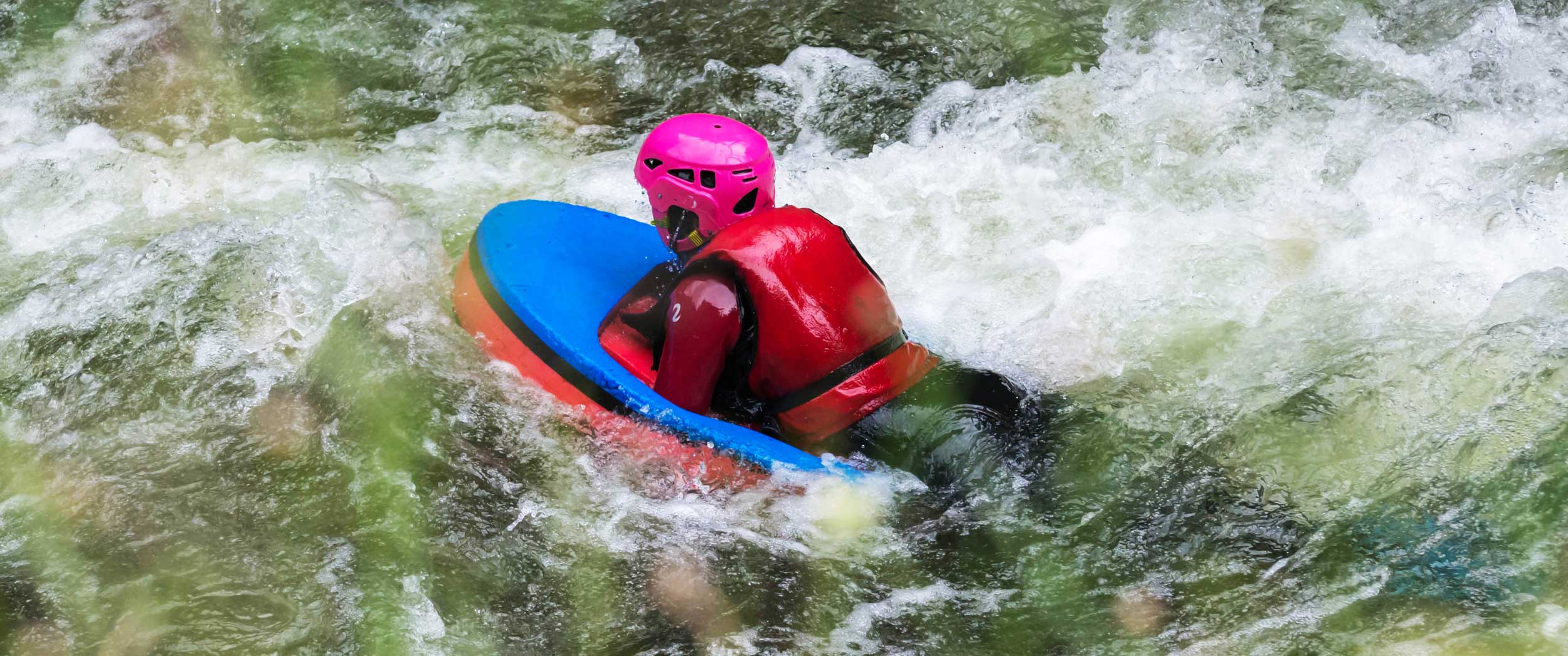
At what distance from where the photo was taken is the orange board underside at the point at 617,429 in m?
3.67

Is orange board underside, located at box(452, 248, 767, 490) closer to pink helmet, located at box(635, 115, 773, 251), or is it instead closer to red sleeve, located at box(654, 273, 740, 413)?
red sleeve, located at box(654, 273, 740, 413)

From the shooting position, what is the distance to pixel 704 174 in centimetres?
374

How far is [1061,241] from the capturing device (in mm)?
5129

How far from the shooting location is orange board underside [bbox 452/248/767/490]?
3.67 m

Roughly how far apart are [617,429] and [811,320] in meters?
0.64

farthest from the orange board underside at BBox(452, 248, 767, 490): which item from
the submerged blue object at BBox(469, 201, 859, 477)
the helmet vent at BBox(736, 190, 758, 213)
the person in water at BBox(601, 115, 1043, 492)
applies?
the helmet vent at BBox(736, 190, 758, 213)

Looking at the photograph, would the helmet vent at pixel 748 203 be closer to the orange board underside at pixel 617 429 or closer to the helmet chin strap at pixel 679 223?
the helmet chin strap at pixel 679 223

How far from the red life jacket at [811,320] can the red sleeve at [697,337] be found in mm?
54

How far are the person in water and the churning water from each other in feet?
0.56

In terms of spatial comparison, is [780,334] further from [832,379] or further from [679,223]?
[679,223]

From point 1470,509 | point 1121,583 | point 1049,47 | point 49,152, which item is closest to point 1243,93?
point 1049,47

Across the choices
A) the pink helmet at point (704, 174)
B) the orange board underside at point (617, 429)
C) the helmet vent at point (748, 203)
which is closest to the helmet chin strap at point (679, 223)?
the pink helmet at point (704, 174)

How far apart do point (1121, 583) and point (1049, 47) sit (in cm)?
340

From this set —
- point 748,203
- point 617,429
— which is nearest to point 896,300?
point 748,203
